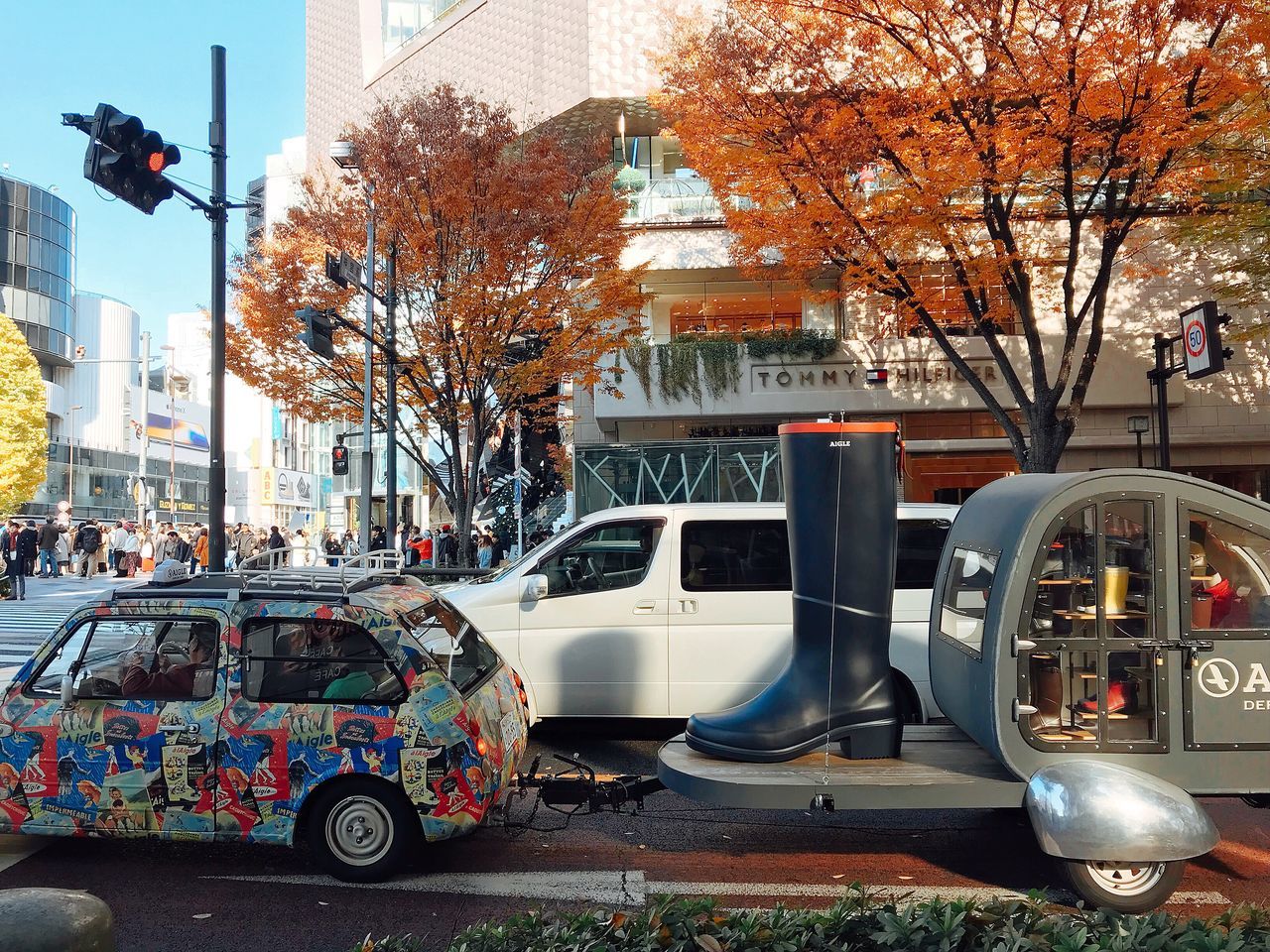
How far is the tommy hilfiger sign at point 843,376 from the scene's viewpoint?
23.9 meters

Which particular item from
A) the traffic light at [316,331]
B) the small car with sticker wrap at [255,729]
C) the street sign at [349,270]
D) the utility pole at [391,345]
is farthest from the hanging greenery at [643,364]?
the small car with sticker wrap at [255,729]

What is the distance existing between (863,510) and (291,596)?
3.01 meters

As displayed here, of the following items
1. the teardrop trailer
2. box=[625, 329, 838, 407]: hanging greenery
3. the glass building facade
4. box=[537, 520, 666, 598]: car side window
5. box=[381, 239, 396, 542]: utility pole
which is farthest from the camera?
the glass building facade

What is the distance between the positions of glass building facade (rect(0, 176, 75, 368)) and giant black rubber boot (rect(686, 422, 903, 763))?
72364mm

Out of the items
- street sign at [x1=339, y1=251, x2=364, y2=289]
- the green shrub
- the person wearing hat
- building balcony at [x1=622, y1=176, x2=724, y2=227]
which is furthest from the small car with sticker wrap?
the person wearing hat

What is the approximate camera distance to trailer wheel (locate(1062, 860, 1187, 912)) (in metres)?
4.34

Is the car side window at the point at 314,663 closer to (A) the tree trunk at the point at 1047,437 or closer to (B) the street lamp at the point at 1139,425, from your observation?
(A) the tree trunk at the point at 1047,437

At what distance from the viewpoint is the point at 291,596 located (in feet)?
16.9

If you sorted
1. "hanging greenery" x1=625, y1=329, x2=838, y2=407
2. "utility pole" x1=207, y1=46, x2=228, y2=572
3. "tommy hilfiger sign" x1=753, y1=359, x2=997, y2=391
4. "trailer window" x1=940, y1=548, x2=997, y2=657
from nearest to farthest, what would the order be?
1. "trailer window" x1=940, y1=548, x2=997, y2=657
2. "utility pole" x1=207, y1=46, x2=228, y2=572
3. "tommy hilfiger sign" x1=753, y1=359, x2=997, y2=391
4. "hanging greenery" x1=625, y1=329, x2=838, y2=407

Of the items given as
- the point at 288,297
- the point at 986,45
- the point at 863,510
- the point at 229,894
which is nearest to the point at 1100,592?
the point at 863,510

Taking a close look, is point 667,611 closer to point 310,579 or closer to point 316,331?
point 310,579

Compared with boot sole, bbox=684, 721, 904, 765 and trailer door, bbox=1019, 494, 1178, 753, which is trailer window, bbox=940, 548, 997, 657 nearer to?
trailer door, bbox=1019, 494, 1178, 753

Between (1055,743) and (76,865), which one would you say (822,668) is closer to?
(1055,743)

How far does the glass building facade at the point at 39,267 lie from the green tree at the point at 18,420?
810 inches
